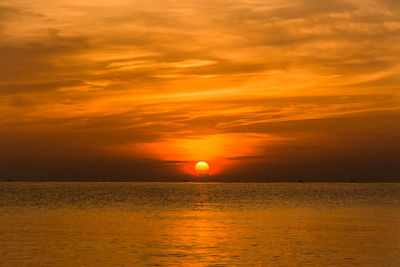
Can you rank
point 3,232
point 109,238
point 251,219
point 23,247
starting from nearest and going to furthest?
point 23,247
point 109,238
point 3,232
point 251,219

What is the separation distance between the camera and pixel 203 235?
50219 mm

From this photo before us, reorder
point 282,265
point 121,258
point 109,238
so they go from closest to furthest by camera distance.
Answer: point 282,265, point 121,258, point 109,238

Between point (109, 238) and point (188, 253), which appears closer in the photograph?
point (188, 253)

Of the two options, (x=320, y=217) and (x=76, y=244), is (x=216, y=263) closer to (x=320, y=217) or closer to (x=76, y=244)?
(x=76, y=244)

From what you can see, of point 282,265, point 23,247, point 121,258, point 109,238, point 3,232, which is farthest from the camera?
point 3,232

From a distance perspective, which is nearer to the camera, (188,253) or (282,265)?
(282,265)

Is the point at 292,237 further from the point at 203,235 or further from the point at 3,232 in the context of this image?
the point at 3,232

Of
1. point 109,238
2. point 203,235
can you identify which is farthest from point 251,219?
point 109,238

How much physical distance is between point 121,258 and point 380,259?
18.3 metres

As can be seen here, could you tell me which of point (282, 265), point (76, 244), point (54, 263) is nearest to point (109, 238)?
point (76, 244)

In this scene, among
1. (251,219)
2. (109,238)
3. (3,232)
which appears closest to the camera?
(109,238)

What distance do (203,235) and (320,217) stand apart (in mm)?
28240

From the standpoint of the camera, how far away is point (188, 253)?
3925cm

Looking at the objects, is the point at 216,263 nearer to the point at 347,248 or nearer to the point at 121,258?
the point at 121,258
